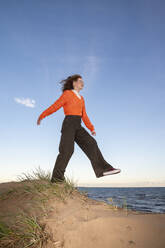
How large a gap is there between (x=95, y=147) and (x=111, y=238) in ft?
7.77

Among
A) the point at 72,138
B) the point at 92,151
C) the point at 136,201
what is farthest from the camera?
the point at 136,201

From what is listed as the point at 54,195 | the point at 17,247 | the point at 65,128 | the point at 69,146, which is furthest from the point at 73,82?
the point at 17,247

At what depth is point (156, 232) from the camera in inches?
82.9

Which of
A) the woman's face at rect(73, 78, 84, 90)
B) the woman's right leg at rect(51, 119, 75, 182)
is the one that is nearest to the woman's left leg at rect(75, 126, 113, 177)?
the woman's right leg at rect(51, 119, 75, 182)

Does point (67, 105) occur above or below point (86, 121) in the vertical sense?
above

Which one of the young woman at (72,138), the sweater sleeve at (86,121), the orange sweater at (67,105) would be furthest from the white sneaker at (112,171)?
the orange sweater at (67,105)

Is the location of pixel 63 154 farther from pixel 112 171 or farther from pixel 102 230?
pixel 102 230

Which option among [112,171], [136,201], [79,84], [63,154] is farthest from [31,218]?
[136,201]

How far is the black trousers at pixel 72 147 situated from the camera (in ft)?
13.4

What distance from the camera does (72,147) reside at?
4191 millimetres

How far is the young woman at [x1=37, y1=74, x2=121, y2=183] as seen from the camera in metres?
4.10

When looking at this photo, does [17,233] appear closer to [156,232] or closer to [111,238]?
[111,238]

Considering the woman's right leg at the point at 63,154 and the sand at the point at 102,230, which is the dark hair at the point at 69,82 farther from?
the sand at the point at 102,230

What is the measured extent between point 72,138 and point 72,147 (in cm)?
18
